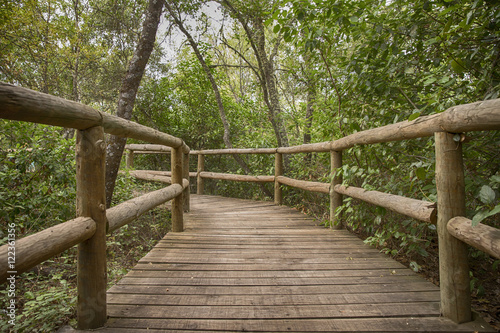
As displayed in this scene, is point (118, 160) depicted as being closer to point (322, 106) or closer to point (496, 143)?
point (322, 106)

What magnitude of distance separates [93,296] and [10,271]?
611 mm

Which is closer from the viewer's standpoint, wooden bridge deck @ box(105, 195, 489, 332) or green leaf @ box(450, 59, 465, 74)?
wooden bridge deck @ box(105, 195, 489, 332)

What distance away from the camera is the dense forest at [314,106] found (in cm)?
211

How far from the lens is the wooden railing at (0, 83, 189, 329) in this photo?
1.06 meters

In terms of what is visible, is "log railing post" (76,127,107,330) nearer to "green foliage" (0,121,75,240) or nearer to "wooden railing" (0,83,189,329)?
"wooden railing" (0,83,189,329)

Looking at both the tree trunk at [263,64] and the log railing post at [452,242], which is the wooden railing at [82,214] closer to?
the log railing post at [452,242]

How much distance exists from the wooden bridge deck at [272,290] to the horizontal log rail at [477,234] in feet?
1.52

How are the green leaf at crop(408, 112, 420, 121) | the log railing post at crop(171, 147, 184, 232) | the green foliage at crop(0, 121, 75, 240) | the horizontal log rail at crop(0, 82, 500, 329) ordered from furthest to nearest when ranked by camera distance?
the log railing post at crop(171, 147, 184, 232)
the green foliage at crop(0, 121, 75, 240)
the green leaf at crop(408, 112, 420, 121)
the horizontal log rail at crop(0, 82, 500, 329)

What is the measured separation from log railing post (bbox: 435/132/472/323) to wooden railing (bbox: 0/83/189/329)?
6.00ft

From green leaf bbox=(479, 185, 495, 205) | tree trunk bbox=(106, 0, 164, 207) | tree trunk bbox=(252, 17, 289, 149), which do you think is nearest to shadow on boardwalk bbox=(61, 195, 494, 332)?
green leaf bbox=(479, 185, 495, 205)

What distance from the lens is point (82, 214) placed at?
1.52 metres

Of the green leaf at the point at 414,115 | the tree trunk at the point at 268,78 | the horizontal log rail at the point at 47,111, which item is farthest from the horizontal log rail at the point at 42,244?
the tree trunk at the point at 268,78

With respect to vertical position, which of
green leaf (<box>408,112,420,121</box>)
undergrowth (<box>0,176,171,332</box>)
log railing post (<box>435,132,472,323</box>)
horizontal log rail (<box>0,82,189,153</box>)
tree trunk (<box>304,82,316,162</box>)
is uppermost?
tree trunk (<box>304,82,316,162</box>)

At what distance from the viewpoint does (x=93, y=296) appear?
1513 millimetres
